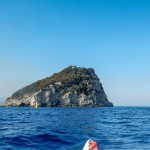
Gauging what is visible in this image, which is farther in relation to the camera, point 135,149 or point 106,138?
point 106,138

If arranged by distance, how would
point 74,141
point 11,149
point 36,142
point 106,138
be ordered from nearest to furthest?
point 11,149 < point 36,142 < point 74,141 < point 106,138

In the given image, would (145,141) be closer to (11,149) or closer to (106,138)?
(106,138)

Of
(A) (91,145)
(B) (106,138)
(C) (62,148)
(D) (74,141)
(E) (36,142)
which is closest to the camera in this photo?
(A) (91,145)

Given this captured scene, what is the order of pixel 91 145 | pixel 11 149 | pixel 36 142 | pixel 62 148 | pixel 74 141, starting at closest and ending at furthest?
pixel 91 145 < pixel 11 149 < pixel 62 148 < pixel 36 142 < pixel 74 141

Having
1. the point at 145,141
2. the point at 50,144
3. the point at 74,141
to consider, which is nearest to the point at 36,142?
the point at 50,144

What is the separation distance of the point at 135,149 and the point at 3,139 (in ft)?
32.5

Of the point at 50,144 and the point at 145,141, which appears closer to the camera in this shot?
the point at 50,144

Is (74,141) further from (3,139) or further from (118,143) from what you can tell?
(3,139)

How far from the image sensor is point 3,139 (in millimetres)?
25344

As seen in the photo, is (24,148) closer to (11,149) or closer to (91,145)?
(11,149)

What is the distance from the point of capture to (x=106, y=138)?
28.5 meters

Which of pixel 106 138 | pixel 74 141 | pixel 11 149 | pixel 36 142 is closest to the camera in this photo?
pixel 11 149

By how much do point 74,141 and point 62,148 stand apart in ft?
11.9

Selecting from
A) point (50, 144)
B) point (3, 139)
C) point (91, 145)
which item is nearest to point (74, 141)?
point (50, 144)
